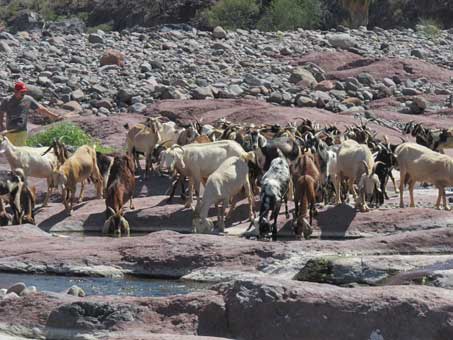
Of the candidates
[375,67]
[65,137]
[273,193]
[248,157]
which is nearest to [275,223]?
[273,193]

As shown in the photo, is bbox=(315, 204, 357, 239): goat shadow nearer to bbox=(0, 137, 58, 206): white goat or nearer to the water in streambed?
the water in streambed

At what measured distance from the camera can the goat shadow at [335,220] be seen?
56.6 feet

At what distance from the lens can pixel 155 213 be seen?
19281mm

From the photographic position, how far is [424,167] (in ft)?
62.0

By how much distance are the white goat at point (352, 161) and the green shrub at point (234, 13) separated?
42.9 m

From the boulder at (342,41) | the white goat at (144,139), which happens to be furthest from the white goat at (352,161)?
the boulder at (342,41)

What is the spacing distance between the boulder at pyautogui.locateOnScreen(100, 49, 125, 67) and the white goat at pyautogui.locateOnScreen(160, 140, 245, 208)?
20.3 meters


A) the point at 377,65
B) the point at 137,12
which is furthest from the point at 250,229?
the point at 137,12

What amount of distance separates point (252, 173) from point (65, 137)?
339 inches

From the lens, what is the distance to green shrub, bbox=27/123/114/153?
1064 inches

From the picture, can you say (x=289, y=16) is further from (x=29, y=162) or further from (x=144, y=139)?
(x=29, y=162)

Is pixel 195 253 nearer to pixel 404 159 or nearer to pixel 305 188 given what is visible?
pixel 305 188

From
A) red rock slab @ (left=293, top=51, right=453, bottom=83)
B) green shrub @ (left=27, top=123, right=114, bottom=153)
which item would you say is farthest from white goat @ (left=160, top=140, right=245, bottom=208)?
red rock slab @ (left=293, top=51, right=453, bottom=83)

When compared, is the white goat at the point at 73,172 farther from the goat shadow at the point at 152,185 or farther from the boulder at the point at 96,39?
the boulder at the point at 96,39
